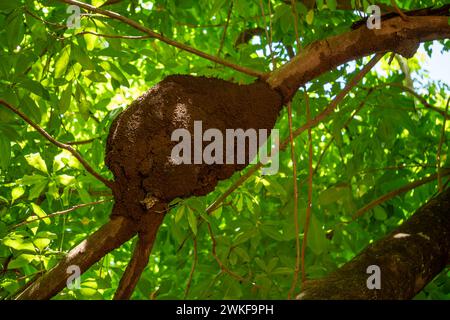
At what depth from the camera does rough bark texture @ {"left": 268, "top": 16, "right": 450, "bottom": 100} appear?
2.13 metres

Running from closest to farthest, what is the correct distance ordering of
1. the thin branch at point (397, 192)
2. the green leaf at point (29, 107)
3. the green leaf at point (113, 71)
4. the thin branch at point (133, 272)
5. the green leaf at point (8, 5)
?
the thin branch at point (133, 272) → the green leaf at point (8, 5) → the green leaf at point (29, 107) → the green leaf at point (113, 71) → the thin branch at point (397, 192)

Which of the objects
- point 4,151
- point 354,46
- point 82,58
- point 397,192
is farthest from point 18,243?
point 397,192

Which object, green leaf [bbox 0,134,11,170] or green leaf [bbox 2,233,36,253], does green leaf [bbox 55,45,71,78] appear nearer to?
green leaf [bbox 0,134,11,170]

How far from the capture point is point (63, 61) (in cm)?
246

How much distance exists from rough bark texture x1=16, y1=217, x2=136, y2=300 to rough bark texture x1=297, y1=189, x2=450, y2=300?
59 centimetres

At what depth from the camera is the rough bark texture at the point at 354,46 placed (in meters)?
2.13

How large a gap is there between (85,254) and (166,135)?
0.45 metres

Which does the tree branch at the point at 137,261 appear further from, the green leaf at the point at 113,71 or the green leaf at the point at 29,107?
the green leaf at the point at 113,71

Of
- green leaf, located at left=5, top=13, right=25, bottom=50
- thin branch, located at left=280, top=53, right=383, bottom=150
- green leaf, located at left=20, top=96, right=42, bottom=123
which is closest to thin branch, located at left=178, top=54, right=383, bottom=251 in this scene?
thin branch, located at left=280, top=53, right=383, bottom=150

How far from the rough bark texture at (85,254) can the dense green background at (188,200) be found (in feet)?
0.70

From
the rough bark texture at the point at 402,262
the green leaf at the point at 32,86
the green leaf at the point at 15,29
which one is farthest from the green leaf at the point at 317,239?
the green leaf at the point at 15,29

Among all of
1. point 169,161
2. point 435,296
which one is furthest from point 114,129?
point 435,296

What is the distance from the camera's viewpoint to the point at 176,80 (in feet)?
6.51

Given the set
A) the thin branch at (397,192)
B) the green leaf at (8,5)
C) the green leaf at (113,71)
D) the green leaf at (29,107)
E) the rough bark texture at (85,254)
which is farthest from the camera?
the thin branch at (397,192)
